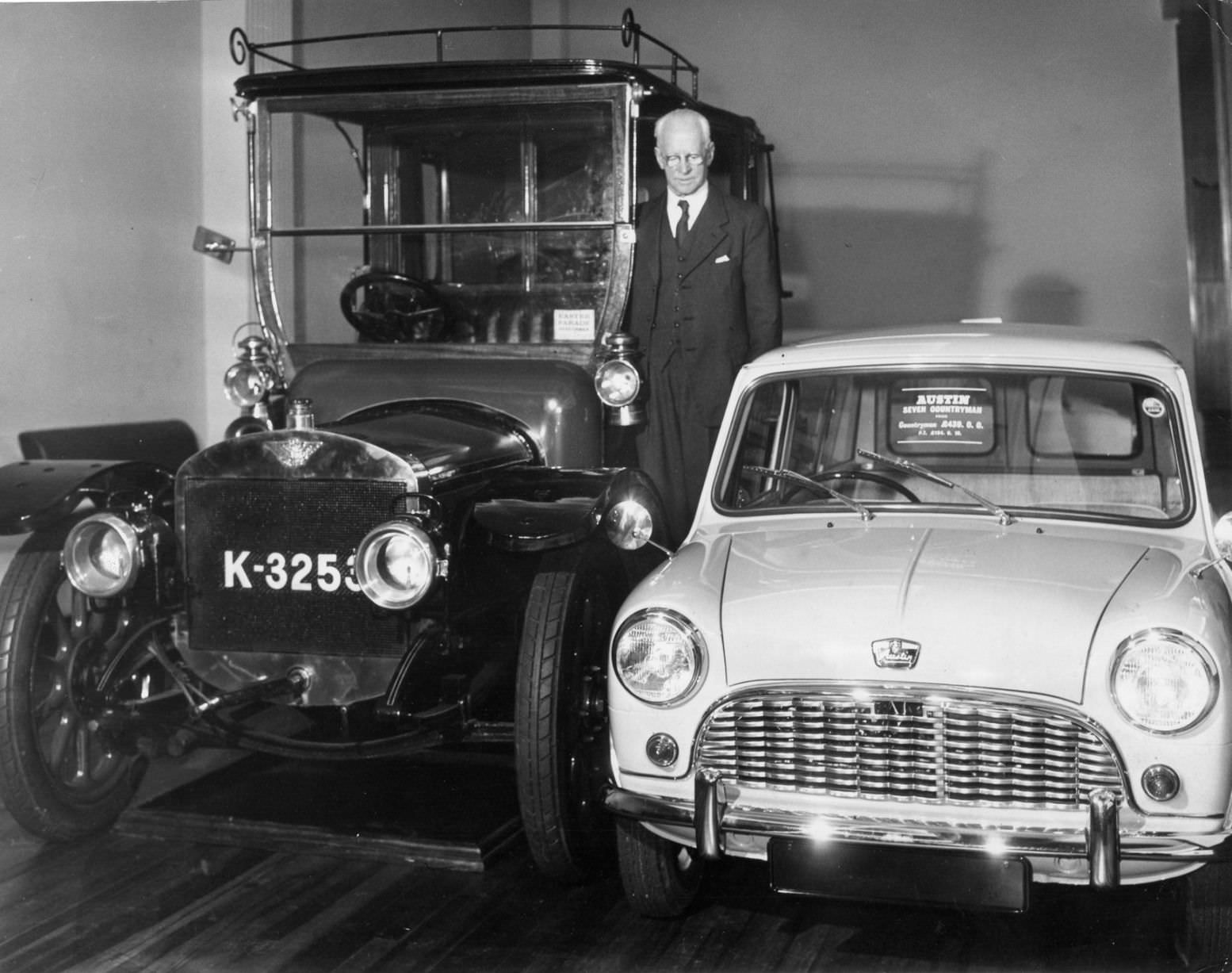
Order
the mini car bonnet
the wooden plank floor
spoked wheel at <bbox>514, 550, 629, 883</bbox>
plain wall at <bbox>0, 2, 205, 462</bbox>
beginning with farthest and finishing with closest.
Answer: plain wall at <bbox>0, 2, 205, 462</bbox>, spoked wheel at <bbox>514, 550, 629, 883</bbox>, the wooden plank floor, the mini car bonnet

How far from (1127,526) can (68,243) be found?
3916mm

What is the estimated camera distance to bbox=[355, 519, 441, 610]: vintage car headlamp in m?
3.11

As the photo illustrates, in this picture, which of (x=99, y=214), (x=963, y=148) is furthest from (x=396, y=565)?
(x=963, y=148)

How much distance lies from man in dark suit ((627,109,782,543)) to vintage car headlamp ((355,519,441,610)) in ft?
4.06

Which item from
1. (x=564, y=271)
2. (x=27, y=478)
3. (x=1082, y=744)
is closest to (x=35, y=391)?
(x=27, y=478)

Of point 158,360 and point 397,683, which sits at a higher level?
point 158,360

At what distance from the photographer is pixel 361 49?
6219mm

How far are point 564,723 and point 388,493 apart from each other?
2.40 ft

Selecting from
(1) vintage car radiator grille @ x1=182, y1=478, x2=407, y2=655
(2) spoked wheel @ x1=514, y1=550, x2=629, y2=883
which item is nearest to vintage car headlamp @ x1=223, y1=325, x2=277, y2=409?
(1) vintage car radiator grille @ x1=182, y1=478, x2=407, y2=655

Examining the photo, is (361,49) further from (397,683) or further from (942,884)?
(942,884)

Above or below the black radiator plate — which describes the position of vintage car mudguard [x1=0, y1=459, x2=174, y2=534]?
above

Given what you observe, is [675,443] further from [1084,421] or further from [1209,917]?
[1209,917]

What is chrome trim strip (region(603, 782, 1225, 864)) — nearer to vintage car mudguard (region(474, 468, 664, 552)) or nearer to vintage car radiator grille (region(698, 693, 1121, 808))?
vintage car radiator grille (region(698, 693, 1121, 808))

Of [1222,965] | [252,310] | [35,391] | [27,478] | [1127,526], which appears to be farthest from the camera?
[252,310]
